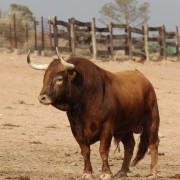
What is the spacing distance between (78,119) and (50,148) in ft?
15.5

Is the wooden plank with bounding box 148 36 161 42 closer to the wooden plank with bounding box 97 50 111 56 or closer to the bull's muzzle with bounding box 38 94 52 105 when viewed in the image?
the wooden plank with bounding box 97 50 111 56

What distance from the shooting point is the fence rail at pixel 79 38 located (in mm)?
35781

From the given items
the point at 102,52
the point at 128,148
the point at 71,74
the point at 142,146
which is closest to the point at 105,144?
the point at 71,74

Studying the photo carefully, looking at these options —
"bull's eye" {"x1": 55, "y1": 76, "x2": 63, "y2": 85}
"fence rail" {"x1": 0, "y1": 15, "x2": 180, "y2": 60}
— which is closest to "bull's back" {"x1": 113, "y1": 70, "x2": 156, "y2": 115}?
"bull's eye" {"x1": 55, "y1": 76, "x2": 63, "y2": 85}

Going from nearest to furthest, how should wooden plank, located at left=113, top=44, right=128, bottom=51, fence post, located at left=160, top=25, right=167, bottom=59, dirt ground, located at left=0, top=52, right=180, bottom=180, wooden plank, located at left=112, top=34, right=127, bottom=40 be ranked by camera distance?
1. dirt ground, located at left=0, top=52, right=180, bottom=180
2. wooden plank, located at left=112, top=34, right=127, bottom=40
3. wooden plank, located at left=113, top=44, right=128, bottom=51
4. fence post, located at left=160, top=25, right=167, bottom=59

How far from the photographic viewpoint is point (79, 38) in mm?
37500

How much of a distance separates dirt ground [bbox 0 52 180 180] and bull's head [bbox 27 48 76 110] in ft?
3.59

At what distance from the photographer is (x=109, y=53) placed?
37.7 metres

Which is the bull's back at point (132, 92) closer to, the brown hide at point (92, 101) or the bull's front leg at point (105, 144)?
the brown hide at point (92, 101)

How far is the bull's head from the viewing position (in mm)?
10203

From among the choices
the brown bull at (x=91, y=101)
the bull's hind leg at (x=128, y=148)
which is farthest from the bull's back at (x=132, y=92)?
the bull's hind leg at (x=128, y=148)

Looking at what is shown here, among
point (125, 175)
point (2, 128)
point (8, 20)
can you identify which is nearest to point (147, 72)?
point (8, 20)

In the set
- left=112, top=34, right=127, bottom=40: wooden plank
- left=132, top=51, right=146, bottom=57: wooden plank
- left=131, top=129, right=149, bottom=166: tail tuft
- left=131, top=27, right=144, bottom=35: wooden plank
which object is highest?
left=131, top=27, right=144, bottom=35: wooden plank

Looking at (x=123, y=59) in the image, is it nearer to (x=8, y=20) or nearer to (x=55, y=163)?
(x=8, y=20)
